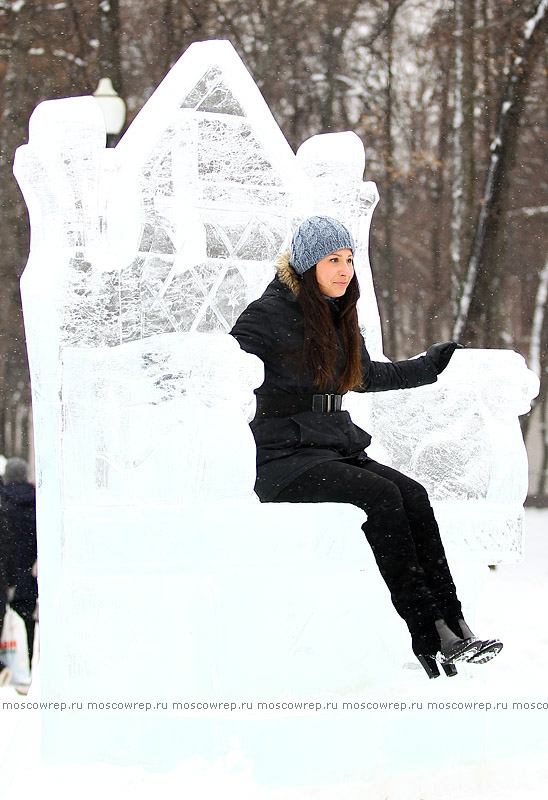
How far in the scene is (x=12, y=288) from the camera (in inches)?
422

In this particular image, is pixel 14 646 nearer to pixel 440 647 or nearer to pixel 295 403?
pixel 295 403

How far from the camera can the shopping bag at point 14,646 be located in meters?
6.17

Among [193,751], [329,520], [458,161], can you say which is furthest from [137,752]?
[458,161]

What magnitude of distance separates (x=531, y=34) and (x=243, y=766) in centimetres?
826

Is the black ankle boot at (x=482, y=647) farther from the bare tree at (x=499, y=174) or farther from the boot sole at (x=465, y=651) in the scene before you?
the bare tree at (x=499, y=174)

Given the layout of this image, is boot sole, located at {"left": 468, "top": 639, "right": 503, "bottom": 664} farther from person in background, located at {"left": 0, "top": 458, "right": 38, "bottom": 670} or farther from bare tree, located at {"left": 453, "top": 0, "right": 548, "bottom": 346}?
bare tree, located at {"left": 453, "top": 0, "right": 548, "bottom": 346}

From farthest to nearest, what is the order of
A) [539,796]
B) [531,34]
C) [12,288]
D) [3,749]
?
[12,288] → [531,34] → [3,749] → [539,796]

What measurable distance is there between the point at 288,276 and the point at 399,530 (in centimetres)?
94

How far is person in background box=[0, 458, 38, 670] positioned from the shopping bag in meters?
0.07

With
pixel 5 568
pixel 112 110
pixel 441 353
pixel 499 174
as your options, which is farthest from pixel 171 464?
pixel 499 174

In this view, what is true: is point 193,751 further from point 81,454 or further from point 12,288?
point 12,288

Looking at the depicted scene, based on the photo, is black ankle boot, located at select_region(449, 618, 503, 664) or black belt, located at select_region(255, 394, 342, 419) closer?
black ankle boot, located at select_region(449, 618, 503, 664)

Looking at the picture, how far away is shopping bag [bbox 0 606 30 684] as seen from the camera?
617 cm

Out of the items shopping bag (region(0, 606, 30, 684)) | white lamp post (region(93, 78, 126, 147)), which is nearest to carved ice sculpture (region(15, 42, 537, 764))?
white lamp post (region(93, 78, 126, 147))
